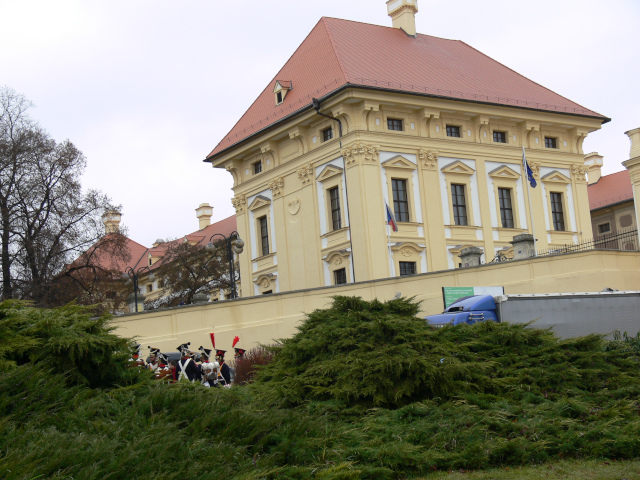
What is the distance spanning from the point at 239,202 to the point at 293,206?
208 inches

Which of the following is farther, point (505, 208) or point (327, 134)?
point (505, 208)

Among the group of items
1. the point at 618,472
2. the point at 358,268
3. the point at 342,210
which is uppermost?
the point at 342,210

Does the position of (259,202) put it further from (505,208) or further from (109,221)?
(505,208)

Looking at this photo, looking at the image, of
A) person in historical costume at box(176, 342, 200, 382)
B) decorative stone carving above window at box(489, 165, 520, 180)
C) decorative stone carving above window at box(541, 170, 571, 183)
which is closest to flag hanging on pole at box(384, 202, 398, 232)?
decorative stone carving above window at box(489, 165, 520, 180)

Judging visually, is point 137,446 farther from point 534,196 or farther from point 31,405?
point 534,196

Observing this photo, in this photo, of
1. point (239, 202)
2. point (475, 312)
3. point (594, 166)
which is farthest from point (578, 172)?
point (475, 312)

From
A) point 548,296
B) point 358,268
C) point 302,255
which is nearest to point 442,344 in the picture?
point 548,296

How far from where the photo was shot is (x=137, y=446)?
806cm

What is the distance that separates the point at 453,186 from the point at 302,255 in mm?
8039

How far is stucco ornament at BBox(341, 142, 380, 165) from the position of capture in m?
39.3

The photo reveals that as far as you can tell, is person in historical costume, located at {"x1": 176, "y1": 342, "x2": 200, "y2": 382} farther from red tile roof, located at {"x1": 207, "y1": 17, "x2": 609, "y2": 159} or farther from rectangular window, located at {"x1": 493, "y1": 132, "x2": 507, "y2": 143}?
rectangular window, located at {"x1": 493, "y1": 132, "x2": 507, "y2": 143}

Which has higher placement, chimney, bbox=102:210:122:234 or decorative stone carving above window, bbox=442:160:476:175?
decorative stone carving above window, bbox=442:160:476:175

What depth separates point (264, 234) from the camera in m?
46.3

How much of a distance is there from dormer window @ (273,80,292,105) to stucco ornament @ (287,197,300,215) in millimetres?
5221
